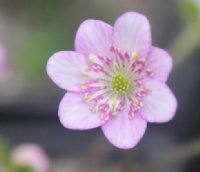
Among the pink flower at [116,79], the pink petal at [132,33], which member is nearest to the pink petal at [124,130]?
the pink flower at [116,79]

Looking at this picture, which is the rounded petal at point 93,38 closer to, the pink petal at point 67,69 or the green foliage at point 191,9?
the pink petal at point 67,69

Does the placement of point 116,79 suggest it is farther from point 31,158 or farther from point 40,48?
point 40,48

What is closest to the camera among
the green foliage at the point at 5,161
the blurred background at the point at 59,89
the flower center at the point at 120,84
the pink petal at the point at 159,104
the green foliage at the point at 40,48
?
the pink petal at the point at 159,104

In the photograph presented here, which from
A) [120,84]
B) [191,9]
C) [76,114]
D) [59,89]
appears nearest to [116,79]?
[120,84]

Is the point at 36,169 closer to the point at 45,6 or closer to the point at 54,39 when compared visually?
the point at 54,39

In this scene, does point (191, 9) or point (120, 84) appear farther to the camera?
point (191, 9)

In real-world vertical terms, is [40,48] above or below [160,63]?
below
